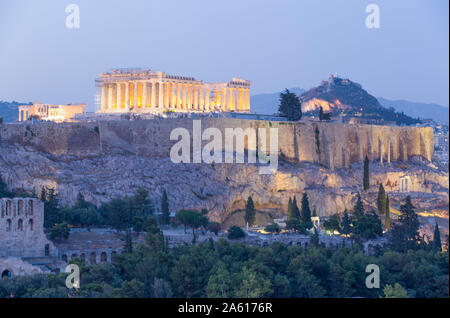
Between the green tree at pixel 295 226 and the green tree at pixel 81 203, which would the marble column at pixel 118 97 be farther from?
the green tree at pixel 295 226

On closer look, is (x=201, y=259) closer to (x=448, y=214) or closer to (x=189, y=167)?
(x=189, y=167)

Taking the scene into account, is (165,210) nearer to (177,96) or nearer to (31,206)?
(31,206)

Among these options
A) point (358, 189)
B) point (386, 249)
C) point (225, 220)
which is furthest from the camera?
point (358, 189)

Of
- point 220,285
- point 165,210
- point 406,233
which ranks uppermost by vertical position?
point 165,210

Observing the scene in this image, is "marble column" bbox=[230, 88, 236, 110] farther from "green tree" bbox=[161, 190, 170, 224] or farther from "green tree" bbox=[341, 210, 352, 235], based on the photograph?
"green tree" bbox=[161, 190, 170, 224]

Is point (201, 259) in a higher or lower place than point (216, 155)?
lower

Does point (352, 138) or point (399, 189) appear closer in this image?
point (399, 189)

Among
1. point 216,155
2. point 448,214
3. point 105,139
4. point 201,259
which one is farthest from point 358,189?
point 201,259

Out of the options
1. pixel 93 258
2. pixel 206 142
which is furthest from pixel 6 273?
pixel 206 142

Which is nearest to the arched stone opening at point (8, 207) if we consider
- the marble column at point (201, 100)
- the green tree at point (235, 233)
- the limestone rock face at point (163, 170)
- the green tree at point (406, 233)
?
the limestone rock face at point (163, 170)
